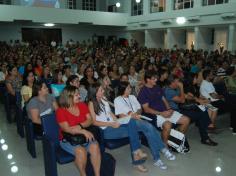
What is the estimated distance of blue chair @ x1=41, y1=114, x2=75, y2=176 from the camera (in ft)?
10.2

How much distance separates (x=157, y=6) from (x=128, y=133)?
19152mm

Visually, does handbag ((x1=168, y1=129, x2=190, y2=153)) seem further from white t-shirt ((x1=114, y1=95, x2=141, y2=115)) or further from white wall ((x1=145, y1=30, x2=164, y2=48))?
white wall ((x1=145, y1=30, x2=164, y2=48))

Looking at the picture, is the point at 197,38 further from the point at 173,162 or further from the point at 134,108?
the point at 173,162

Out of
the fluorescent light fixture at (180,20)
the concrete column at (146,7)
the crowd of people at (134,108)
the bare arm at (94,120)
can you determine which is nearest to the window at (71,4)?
the concrete column at (146,7)

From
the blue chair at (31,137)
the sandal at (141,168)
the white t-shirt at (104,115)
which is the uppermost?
the white t-shirt at (104,115)

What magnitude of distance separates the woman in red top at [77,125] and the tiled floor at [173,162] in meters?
0.55

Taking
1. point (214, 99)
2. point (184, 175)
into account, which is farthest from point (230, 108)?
point (184, 175)

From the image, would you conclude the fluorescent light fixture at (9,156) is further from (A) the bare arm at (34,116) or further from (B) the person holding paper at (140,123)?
(B) the person holding paper at (140,123)

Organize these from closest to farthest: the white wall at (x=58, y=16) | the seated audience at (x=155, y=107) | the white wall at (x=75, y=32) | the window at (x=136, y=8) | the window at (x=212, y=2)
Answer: the seated audience at (x=155, y=107) < the window at (x=212, y=2) < the white wall at (x=58, y=16) < the white wall at (x=75, y=32) < the window at (x=136, y=8)

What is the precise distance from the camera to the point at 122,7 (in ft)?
82.3

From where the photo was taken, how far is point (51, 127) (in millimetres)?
3473

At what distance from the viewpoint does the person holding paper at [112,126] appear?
362 cm

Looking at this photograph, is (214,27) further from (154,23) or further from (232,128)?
(232,128)

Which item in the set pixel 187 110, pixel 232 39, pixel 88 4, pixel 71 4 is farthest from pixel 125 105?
pixel 88 4
